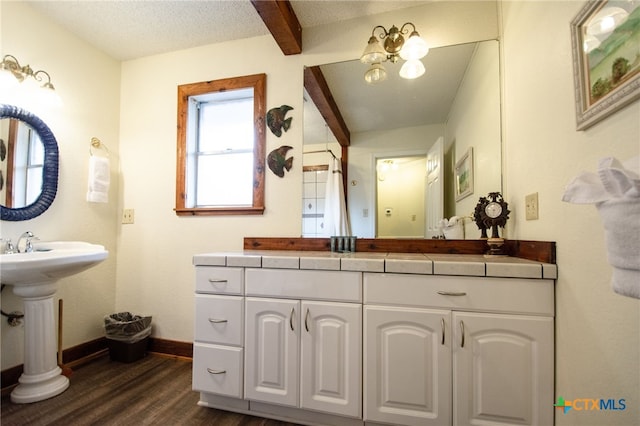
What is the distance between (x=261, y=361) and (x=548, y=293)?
131 centimetres

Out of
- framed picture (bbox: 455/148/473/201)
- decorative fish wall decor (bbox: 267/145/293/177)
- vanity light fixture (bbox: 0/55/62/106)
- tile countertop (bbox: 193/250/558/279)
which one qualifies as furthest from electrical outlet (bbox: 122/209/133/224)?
framed picture (bbox: 455/148/473/201)

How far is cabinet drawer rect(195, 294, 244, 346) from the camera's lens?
4.50 feet

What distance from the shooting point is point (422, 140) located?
170cm

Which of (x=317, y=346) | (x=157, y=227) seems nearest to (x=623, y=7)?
(x=317, y=346)

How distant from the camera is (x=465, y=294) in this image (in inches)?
44.1

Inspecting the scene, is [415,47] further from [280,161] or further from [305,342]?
[305,342]

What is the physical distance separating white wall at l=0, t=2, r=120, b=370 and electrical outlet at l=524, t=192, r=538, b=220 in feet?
9.43

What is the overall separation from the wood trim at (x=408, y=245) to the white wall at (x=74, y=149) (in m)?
1.26

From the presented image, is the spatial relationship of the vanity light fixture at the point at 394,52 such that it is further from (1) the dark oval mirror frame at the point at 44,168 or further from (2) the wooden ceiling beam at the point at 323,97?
(1) the dark oval mirror frame at the point at 44,168

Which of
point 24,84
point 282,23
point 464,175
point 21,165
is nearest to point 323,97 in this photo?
point 282,23

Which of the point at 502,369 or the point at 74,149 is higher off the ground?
the point at 74,149

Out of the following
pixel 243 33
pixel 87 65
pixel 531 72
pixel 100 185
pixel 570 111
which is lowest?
pixel 100 185

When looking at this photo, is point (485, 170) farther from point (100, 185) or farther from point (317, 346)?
point (100, 185)

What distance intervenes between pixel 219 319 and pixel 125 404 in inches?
29.3
